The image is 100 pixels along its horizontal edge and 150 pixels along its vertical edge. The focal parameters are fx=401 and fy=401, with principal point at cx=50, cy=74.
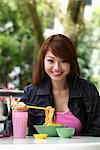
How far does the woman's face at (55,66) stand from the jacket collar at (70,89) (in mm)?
95

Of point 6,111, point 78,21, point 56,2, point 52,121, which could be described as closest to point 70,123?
point 52,121

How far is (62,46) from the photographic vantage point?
204 cm

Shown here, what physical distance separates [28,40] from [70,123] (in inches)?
449

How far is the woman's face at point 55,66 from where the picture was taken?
2016 millimetres

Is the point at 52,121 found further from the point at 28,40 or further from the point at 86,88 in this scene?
the point at 28,40

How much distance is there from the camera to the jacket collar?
83.4 inches

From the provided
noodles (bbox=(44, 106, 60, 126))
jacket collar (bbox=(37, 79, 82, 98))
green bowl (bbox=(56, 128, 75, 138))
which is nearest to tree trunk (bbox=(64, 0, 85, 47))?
jacket collar (bbox=(37, 79, 82, 98))

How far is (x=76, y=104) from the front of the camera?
82.5 inches

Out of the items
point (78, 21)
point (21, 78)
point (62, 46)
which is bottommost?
point (21, 78)

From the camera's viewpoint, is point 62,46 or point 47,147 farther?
point 62,46

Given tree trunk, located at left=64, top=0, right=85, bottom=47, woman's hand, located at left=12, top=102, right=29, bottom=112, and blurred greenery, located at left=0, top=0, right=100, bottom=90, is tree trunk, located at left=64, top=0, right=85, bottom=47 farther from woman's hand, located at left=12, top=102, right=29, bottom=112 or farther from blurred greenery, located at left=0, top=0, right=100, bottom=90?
woman's hand, located at left=12, top=102, right=29, bottom=112

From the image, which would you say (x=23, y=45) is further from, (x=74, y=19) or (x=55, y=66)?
(x=55, y=66)

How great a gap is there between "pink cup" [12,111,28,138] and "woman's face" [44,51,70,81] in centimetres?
30

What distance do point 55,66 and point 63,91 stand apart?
214 mm
